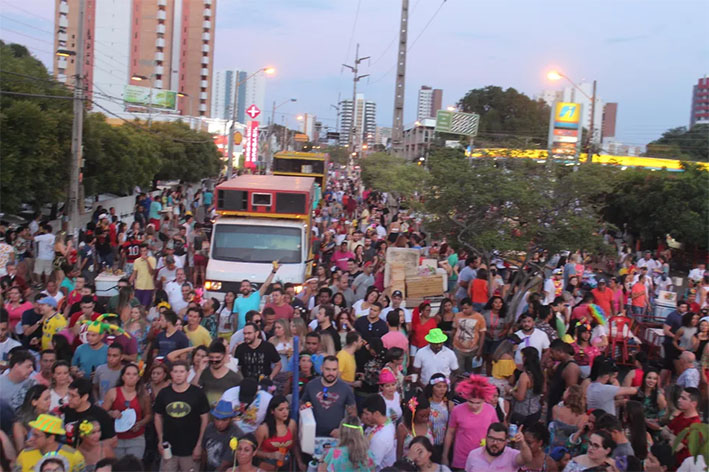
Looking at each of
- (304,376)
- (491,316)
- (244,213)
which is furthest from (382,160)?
(304,376)

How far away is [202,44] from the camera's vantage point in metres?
104

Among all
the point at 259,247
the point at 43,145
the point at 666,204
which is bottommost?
the point at 259,247

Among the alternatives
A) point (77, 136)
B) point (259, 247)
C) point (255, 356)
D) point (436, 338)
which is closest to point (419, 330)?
point (436, 338)

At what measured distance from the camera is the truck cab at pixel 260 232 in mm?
13219

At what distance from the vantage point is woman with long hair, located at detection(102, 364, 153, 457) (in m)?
6.27

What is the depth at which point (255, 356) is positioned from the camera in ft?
24.9

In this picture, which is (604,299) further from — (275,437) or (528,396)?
(275,437)

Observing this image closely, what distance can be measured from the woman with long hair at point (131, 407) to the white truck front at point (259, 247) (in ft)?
21.6

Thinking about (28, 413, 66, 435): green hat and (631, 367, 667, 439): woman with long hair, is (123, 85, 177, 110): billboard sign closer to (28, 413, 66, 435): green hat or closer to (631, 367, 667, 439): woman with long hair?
(631, 367, 667, 439): woman with long hair

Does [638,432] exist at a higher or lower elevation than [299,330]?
lower

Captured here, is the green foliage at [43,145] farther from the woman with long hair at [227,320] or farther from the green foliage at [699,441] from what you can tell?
the green foliage at [699,441]

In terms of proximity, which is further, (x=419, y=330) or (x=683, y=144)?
(x=683, y=144)

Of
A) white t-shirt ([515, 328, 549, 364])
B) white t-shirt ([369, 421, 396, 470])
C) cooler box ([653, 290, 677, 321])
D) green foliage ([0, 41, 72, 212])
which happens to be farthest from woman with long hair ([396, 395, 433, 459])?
green foliage ([0, 41, 72, 212])

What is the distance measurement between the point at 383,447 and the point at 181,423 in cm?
172
